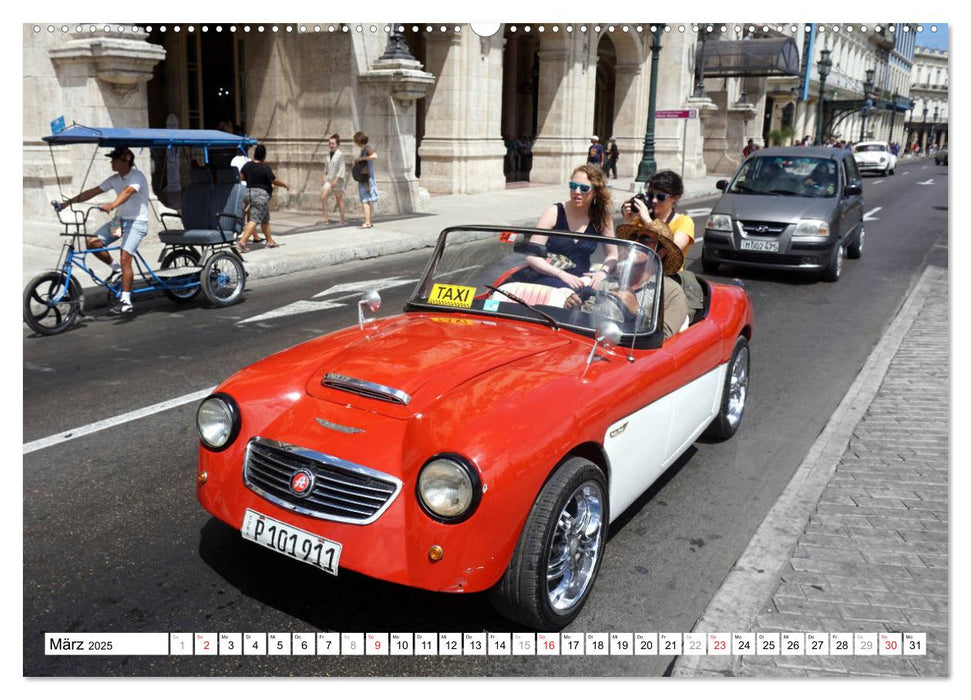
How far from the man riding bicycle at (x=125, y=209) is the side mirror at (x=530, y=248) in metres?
Answer: 6.01

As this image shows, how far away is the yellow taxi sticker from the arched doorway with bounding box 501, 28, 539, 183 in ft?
92.8

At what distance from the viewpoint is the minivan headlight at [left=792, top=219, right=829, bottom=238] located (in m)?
11.5

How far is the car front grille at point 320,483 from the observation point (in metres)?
3.07

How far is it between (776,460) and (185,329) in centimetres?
612

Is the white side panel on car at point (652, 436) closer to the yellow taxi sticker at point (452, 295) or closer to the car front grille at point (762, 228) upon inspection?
the yellow taxi sticker at point (452, 295)

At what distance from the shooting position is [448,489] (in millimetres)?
2979

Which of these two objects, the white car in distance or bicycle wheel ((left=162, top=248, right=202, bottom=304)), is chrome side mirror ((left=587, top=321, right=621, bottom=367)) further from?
the white car in distance

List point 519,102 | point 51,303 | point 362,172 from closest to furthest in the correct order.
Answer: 1. point 51,303
2. point 362,172
3. point 519,102

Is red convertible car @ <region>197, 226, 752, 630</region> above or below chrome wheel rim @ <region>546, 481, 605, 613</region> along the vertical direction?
above

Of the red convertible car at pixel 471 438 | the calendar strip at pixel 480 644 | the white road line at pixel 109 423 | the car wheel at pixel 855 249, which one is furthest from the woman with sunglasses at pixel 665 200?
the car wheel at pixel 855 249

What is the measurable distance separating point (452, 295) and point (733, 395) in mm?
2290

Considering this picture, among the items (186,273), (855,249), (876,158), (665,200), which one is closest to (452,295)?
(665,200)

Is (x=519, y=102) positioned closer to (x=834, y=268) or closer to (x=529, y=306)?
(x=834, y=268)

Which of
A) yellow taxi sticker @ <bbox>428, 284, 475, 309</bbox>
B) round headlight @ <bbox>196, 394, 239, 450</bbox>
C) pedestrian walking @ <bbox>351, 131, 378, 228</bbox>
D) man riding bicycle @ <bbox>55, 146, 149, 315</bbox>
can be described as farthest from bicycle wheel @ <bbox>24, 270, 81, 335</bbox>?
pedestrian walking @ <bbox>351, 131, 378, 228</bbox>
